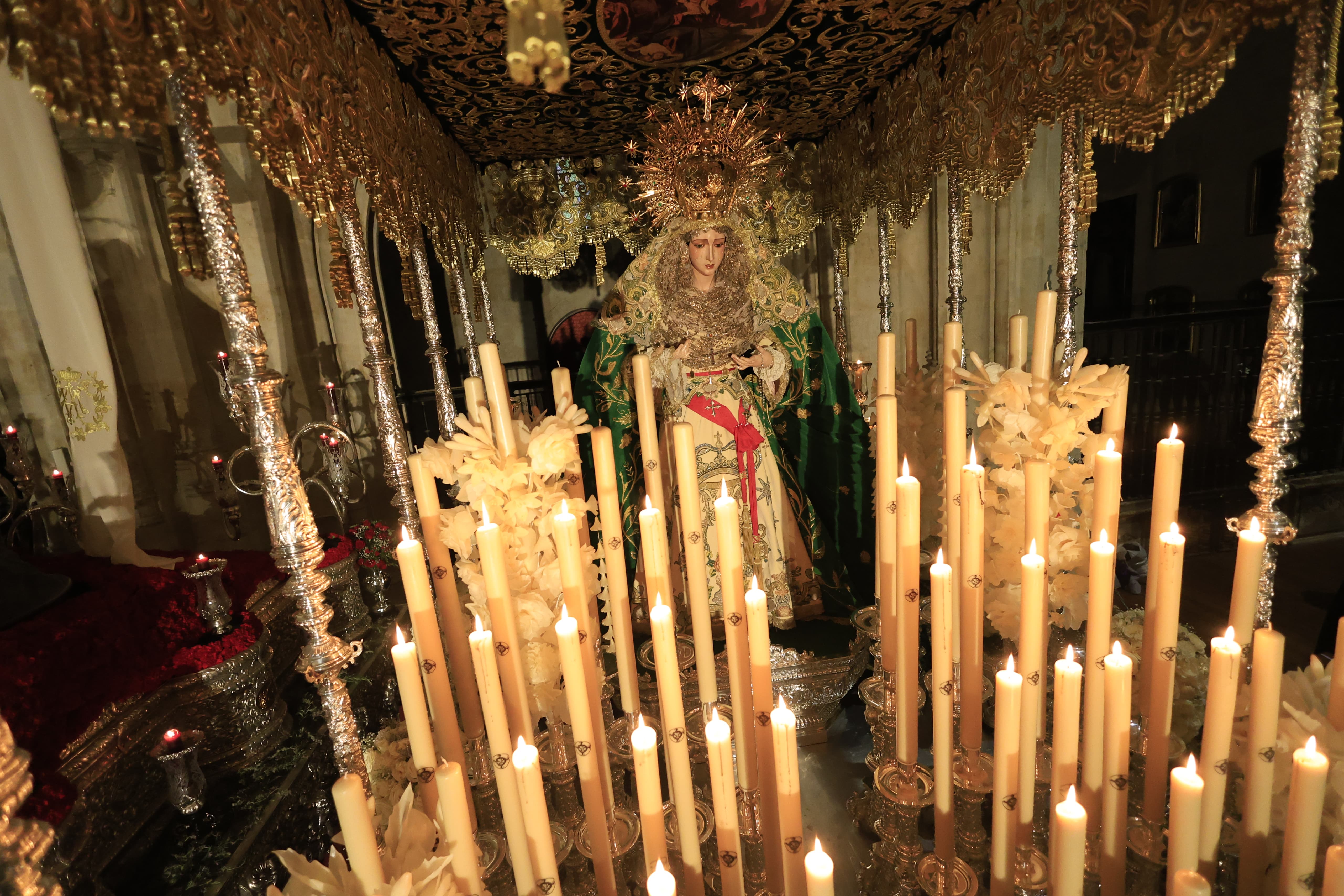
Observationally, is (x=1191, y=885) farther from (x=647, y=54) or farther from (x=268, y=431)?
(x=647, y=54)

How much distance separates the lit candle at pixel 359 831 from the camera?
0.96 m

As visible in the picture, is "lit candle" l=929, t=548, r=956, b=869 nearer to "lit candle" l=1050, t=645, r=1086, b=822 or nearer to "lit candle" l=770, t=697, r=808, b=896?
"lit candle" l=1050, t=645, r=1086, b=822

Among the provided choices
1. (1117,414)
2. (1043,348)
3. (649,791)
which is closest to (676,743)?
(649,791)

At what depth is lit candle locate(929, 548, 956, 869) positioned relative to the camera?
4.18ft

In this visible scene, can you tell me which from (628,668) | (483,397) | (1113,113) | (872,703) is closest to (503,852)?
(628,668)

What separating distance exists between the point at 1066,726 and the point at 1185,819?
22 centimetres

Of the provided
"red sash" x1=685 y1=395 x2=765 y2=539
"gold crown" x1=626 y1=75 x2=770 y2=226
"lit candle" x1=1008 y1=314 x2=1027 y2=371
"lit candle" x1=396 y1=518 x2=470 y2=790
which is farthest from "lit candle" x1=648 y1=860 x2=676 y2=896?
"gold crown" x1=626 y1=75 x2=770 y2=226

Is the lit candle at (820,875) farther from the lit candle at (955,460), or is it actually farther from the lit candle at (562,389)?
the lit candle at (562,389)

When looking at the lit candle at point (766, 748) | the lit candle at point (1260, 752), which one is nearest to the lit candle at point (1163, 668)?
the lit candle at point (1260, 752)

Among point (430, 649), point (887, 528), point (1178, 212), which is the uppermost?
point (1178, 212)

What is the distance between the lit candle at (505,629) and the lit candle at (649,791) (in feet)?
1.38

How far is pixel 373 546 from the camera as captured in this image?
336 centimetres

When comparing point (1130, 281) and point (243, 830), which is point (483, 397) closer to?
point (243, 830)

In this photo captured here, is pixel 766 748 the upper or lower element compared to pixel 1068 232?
lower
